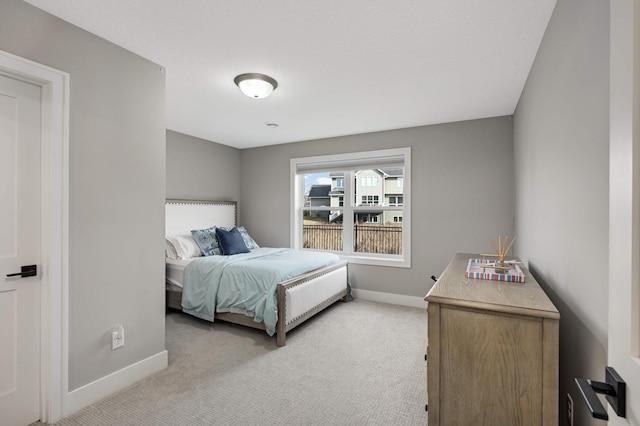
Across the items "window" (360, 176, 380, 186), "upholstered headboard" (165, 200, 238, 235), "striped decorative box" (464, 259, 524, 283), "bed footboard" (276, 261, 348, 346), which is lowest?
"bed footboard" (276, 261, 348, 346)

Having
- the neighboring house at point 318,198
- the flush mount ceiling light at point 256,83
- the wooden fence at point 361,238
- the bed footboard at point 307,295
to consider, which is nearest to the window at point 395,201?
the wooden fence at point 361,238

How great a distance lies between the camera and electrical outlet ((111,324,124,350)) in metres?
2.15

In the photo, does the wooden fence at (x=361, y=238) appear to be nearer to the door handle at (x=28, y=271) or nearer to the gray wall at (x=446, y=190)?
the gray wall at (x=446, y=190)

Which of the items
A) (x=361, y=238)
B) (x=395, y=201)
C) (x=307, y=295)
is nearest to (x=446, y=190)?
(x=395, y=201)

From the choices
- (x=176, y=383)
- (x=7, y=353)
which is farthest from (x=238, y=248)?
(x=7, y=353)

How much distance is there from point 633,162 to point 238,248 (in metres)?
4.05

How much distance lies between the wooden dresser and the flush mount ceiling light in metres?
2.13

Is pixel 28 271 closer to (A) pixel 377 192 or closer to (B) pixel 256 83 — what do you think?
(B) pixel 256 83

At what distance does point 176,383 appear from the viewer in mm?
2297

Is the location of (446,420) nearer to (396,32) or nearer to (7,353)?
(396,32)

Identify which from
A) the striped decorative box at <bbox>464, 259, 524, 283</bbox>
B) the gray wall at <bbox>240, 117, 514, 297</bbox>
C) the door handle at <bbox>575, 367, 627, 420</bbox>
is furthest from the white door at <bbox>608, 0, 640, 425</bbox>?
the gray wall at <bbox>240, 117, 514, 297</bbox>

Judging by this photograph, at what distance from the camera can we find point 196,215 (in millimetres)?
4559

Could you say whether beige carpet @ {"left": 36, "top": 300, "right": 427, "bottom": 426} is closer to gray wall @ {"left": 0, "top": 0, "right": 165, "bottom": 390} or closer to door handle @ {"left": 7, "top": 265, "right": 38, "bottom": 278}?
gray wall @ {"left": 0, "top": 0, "right": 165, "bottom": 390}

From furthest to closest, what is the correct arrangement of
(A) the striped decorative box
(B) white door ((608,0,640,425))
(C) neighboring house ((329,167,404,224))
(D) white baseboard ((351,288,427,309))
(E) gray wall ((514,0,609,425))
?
(C) neighboring house ((329,167,404,224))
(D) white baseboard ((351,288,427,309))
(A) the striped decorative box
(E) gray wall ((514,0,609,425))
(B) white door ((608,0,640,425))
